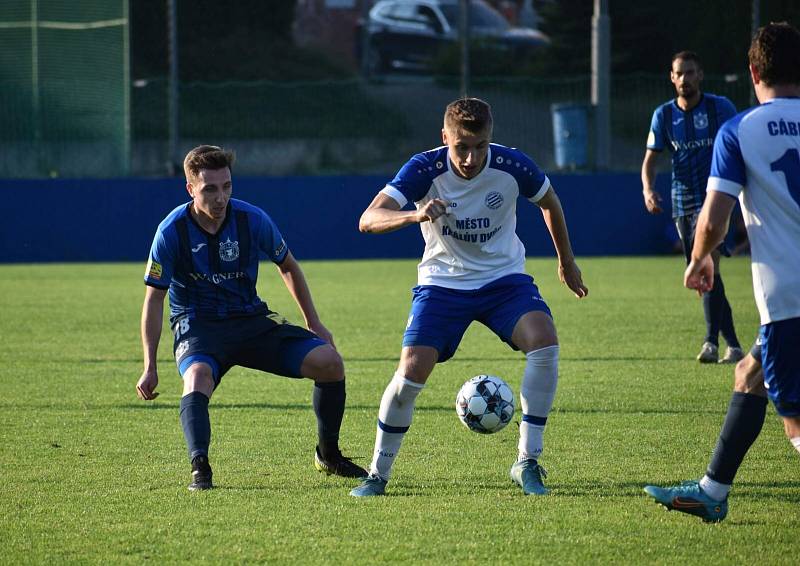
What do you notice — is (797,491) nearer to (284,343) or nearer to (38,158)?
(284,343)

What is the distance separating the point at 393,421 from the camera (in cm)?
541

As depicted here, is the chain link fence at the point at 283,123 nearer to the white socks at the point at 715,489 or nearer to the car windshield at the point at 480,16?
the car windshield at the point at 480,16

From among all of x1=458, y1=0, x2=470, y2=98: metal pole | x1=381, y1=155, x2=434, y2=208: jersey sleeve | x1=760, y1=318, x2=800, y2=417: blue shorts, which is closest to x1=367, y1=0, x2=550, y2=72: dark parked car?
x1=458, y1=0, x2=470, y2=98: metal pole

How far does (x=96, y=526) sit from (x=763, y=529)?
8.47 feet

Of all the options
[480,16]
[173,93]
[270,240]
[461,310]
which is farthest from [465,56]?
[461,310]

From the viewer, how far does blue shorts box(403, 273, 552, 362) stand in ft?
17.9

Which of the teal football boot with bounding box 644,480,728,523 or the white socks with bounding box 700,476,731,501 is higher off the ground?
the white socks with bounding box 700,476,731,501

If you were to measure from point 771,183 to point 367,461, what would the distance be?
259 centimetres

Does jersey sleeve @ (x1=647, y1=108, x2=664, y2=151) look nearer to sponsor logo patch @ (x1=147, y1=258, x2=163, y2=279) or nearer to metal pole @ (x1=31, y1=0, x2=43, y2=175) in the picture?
sponsor logo patch @ (x1=147, y1=258, x2=163, y2=279)

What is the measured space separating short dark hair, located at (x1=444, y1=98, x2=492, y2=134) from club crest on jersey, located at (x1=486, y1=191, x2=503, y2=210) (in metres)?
0.41

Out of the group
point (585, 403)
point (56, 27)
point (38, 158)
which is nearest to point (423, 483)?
point (585, 403)

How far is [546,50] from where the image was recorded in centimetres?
2711

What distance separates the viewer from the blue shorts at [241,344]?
18.8 feet

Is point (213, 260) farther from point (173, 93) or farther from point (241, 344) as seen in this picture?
point (173, 93)
